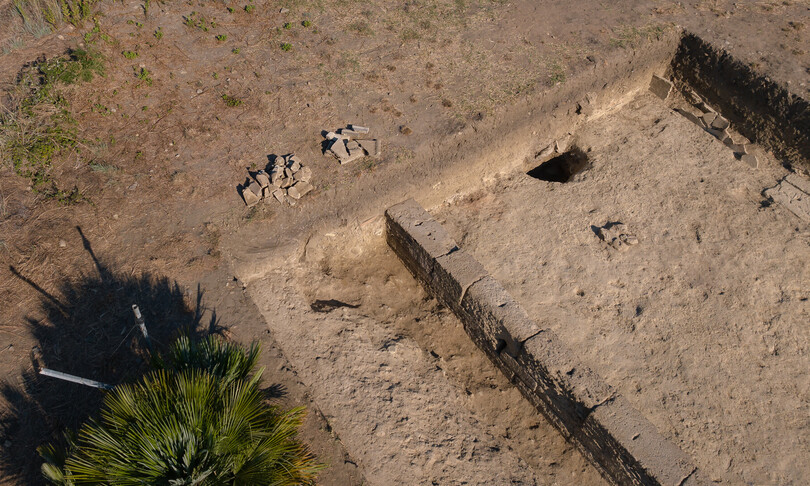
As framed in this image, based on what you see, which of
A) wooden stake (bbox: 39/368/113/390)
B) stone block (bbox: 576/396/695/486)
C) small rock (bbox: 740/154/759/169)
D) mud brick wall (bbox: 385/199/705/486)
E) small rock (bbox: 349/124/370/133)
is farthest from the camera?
small rock (bbox: 740/154/759/169)

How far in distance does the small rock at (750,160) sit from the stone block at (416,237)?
5138 millimetres

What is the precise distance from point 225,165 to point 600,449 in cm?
553

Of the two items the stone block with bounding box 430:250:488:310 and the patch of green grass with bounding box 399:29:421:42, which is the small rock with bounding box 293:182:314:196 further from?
the patch of green grass with bounding box 399:29:421:42

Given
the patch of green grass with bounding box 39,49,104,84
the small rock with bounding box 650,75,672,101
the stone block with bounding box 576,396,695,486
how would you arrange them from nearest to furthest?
the stone block with bounding box 576,396,695,486 → the patch of green grass with bounding box 39,49,104,84 → the small rock with bounding box 650,75,672,101

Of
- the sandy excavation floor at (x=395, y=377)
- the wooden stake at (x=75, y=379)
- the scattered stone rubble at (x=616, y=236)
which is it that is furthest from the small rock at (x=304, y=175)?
the scattered stone rubble at (x=616, y=236)

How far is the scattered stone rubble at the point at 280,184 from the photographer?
656 cm

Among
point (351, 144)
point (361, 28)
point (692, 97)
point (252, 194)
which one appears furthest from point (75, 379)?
point (692, 97)

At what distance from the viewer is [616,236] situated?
273 inches

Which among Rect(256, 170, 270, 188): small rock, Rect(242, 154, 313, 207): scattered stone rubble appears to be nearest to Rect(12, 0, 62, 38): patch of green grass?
Rect(242, 154, 313, 207): scattered stone rubble

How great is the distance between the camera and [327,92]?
314 inches

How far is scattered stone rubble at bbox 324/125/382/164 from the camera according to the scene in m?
7.02

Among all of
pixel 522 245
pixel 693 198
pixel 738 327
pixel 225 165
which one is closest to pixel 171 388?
pixel 225 165

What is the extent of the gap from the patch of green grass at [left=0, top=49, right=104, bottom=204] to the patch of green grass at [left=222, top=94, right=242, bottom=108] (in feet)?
6.02

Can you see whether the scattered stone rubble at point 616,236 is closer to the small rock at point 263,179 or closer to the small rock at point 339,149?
the small rock at point 339,149
